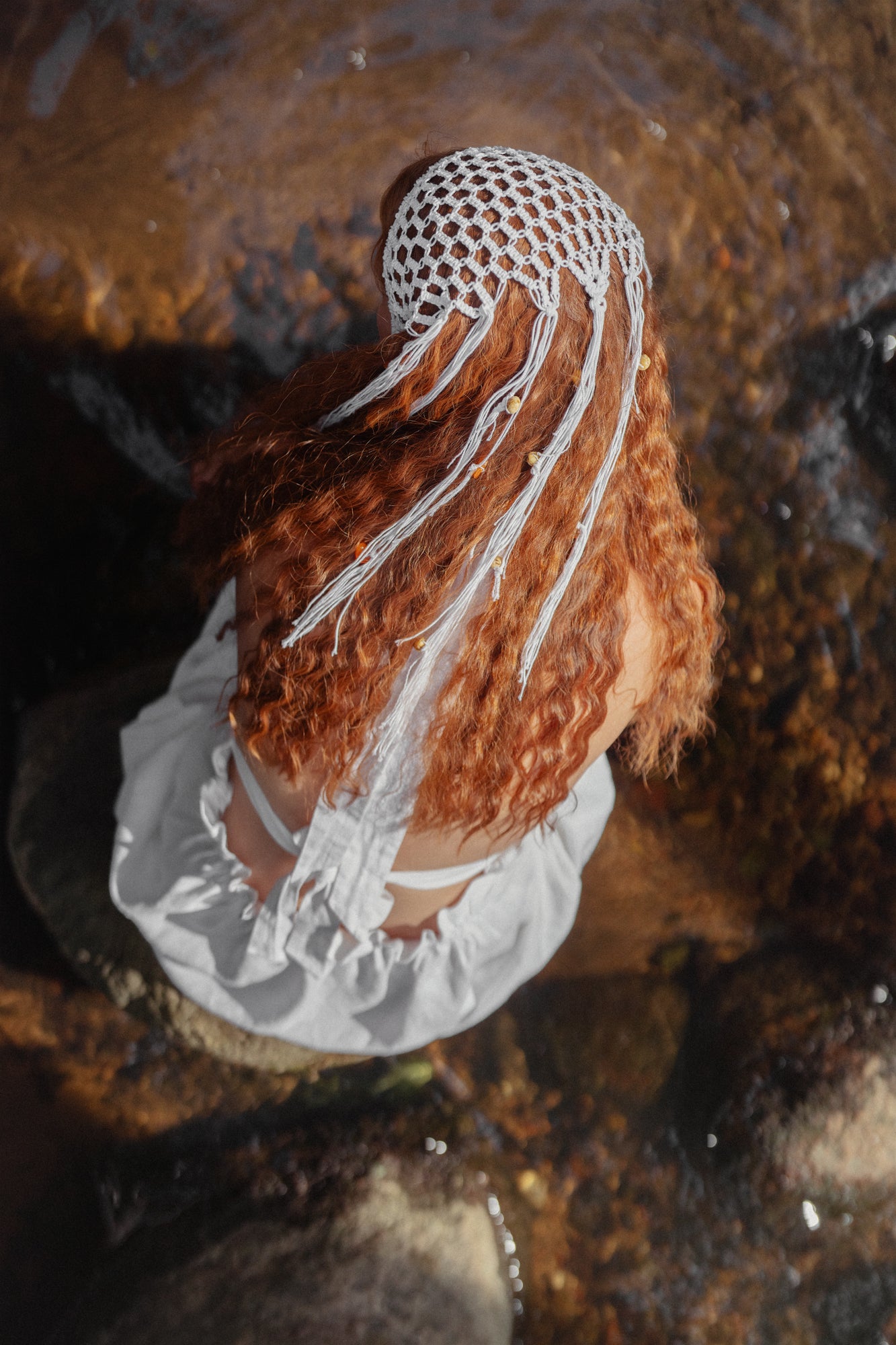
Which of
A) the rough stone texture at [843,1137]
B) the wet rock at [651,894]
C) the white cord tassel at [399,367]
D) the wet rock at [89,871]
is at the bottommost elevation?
the rough stone texture at [843,1137]

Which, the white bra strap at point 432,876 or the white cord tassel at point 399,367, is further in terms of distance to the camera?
the white bra strap at point 432,876

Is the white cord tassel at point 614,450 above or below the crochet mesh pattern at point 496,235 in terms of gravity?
below

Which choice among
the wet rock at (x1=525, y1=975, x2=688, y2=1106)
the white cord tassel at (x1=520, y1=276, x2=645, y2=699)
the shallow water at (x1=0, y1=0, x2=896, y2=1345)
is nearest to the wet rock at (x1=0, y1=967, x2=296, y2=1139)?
the shallow water at (x1=0, y1=0, x2=896, y2=1345)

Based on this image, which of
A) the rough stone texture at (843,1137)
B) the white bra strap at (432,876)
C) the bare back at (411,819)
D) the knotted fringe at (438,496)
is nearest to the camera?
the knotted fringe at (438,496)

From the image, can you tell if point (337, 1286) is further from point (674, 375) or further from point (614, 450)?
point (674, 375)

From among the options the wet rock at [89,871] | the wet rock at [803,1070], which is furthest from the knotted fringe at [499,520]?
the wet rock at [803,1070]

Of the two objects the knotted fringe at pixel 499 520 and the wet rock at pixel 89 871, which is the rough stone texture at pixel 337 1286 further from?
the knotted fringe at pixel 499 520

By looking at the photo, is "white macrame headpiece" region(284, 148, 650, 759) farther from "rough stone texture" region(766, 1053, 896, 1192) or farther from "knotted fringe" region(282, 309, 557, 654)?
"rough stone texture" region(766, 1053, 896, 1192)

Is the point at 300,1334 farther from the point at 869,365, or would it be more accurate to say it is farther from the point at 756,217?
the point at 756,217
